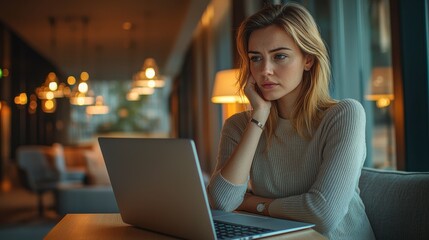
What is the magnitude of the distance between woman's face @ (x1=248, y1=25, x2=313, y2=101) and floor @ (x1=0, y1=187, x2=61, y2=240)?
408 centimetres

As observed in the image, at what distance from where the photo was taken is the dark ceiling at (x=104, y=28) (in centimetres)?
887

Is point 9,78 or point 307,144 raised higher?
point 9,78

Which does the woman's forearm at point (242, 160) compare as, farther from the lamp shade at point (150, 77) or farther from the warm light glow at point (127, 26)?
the warm light glow at point (127, 26)

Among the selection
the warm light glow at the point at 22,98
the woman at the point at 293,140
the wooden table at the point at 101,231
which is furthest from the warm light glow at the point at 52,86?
the wooden table at the point at 101,231

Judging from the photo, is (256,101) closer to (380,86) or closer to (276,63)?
(276,63)

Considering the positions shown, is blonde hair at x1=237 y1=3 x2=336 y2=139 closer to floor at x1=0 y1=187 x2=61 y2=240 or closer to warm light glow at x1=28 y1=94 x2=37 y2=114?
floor at x1=0 y1=187 x2=61 y2=240

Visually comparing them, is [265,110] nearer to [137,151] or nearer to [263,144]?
[263,144]

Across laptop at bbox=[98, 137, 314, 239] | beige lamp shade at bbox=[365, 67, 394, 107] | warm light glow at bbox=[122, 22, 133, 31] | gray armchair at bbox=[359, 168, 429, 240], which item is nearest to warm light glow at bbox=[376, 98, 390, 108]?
beige lamp shade at bbox=[365, 67, 394, 107]

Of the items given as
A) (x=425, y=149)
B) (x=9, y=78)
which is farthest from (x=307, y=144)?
(x=9, y=78)

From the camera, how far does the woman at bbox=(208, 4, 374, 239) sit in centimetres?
158

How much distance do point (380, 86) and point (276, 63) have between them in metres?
2.52

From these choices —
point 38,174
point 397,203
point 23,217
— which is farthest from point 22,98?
point 397,203

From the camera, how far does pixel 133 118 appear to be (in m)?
19.8

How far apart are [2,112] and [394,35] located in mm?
10008
